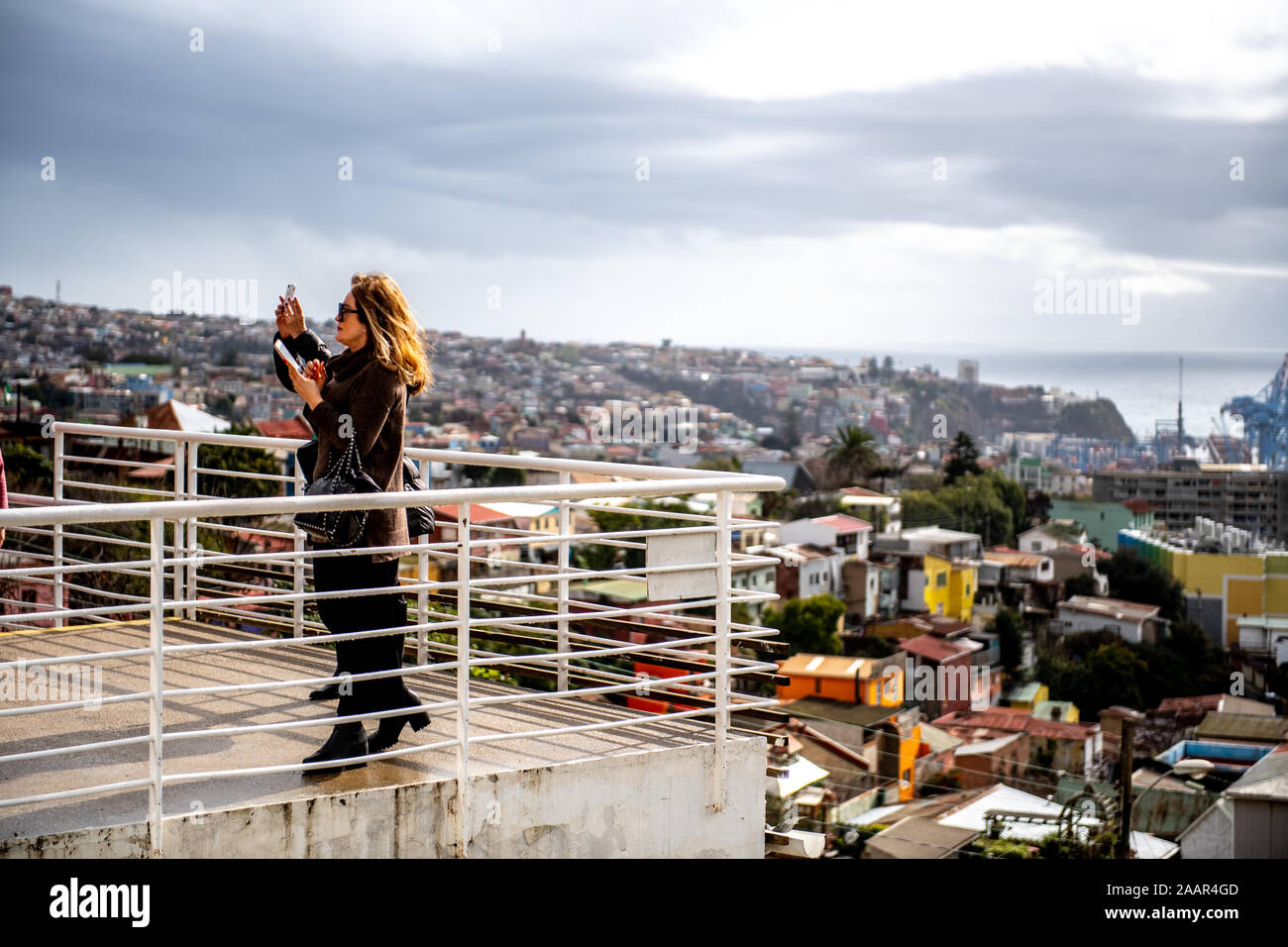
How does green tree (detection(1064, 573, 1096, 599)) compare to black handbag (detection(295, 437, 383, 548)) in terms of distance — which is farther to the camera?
green tree (detection(1064, 573, 1096, 599))

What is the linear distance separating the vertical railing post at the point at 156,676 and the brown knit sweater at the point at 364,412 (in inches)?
27.3

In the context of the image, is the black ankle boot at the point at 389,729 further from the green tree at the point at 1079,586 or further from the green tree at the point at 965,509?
the green tree at the point at 965,509

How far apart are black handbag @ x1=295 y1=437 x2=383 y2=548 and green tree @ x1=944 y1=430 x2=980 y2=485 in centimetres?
10321

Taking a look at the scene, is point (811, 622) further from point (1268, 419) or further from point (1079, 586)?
point (1268, 419)

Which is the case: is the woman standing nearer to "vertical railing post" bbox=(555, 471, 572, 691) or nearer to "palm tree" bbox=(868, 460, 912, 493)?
"vertical railing post" bbox=(555, 471, 572, 691)

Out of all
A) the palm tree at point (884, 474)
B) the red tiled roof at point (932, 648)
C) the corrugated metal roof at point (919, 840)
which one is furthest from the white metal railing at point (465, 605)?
the palm tree at point (884, 474)

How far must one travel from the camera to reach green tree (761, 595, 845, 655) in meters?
59.6

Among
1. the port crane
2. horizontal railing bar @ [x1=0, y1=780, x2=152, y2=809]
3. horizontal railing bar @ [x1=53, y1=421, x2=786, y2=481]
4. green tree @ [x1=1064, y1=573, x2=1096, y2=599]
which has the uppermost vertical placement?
the port crane

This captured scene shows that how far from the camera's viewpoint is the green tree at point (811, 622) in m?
59.6

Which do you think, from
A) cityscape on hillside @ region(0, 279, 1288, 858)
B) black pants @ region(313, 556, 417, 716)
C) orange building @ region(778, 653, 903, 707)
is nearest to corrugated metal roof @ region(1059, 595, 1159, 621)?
cityscape on hillside @ region(0, 279, 1288, 858)

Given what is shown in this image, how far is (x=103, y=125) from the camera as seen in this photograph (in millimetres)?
104625

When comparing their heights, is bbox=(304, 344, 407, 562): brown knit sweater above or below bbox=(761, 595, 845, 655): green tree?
above

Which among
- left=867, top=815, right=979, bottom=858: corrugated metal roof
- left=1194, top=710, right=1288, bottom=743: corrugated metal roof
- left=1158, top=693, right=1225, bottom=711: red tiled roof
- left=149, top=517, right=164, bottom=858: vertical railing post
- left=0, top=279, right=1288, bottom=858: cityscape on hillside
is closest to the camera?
left=149, top=517, right=164, bottom=858: vertical railing post
